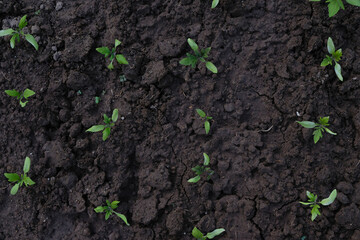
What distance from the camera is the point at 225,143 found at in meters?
2.34

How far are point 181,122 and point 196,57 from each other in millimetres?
471

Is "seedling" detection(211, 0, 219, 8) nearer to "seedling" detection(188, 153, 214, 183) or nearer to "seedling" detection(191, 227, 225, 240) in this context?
"seedling" detection(188, 153, 214, 183)

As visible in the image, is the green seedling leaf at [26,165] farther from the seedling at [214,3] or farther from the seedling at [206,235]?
the seedling at [214,3]

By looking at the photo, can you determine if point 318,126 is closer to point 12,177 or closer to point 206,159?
point 206,159

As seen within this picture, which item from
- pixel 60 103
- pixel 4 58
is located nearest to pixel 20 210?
pixel 60 103

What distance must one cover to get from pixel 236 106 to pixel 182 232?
0.94 m

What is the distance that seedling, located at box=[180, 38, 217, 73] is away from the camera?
2320 mm

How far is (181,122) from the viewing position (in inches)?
94.7

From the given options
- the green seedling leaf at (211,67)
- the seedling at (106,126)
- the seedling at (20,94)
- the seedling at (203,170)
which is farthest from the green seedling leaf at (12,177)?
the green seedling leaf at (211,67)

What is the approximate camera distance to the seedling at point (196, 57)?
232 cm

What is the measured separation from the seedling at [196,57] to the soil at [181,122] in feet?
0.21

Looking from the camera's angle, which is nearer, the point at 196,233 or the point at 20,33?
the point at 196,233

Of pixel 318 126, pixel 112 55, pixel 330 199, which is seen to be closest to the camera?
pixel 330 199

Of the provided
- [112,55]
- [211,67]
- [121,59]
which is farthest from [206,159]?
[112,55]
